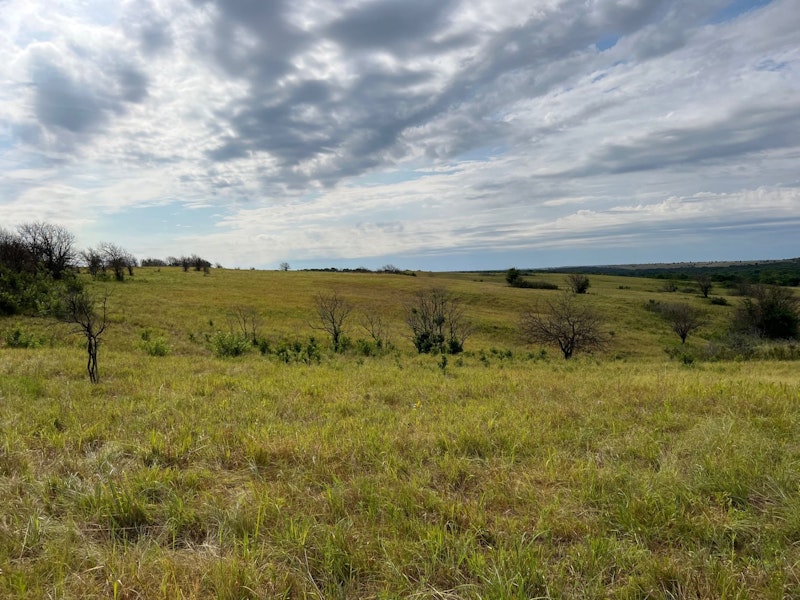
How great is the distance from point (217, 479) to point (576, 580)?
3213 mm

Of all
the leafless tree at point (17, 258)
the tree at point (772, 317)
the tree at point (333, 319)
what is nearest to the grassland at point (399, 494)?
the tree at point (333, 319)

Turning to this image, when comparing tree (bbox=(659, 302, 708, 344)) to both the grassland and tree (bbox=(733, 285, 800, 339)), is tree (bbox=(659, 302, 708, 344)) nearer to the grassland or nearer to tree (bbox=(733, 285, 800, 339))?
tree (bbox=(733, 285, 800, 339))

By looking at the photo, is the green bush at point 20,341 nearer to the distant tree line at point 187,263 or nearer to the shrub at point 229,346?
the shrub at point 229,346

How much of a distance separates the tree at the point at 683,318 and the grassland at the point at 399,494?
4577 cm

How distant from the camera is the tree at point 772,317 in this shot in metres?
43.5

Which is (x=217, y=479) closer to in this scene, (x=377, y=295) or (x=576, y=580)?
(x=576, y=580)

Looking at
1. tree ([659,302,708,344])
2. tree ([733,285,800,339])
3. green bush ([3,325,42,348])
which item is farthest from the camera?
tree ([659,302,708,344])

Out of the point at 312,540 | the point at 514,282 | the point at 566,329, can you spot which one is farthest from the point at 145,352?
the point at 514,282

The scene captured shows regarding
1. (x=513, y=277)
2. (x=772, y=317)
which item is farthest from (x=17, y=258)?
(x=513, y=277)

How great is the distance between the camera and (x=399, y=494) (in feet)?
11.9

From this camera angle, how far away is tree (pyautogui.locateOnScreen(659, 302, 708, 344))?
46062mm

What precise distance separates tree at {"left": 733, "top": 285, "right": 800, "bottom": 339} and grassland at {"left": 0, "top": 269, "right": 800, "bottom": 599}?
1916 inches

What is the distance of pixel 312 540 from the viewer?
3.02 metres

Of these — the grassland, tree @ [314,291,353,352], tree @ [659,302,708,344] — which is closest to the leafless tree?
tree @ [314,291,353,352]
